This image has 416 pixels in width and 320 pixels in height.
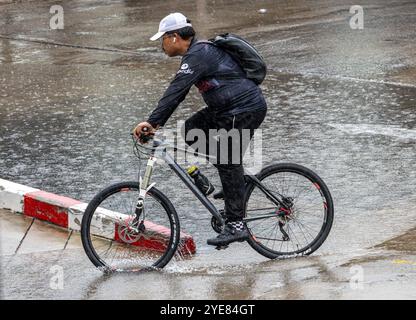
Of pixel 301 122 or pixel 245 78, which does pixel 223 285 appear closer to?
pixel 245 78

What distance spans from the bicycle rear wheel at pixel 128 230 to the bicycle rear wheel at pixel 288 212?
0.57 metres

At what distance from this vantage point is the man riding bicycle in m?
6.32

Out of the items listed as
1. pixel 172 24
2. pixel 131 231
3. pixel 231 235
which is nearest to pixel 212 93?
pixel 172 24

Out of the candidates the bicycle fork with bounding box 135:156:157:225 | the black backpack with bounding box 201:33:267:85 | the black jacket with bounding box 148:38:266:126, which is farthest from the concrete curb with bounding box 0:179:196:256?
the black backpack with bounding box 201:33:267:85

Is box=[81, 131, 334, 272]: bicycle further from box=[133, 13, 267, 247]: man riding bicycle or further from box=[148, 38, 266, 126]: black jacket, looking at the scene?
box=[148, 38, 266, 126]: black jacket

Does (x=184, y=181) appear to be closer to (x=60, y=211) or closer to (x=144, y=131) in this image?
(x=144, y=131)

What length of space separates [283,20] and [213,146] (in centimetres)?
998

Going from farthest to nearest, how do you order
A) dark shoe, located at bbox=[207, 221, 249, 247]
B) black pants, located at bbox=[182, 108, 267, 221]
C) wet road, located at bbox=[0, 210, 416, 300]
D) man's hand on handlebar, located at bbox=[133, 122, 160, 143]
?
dark shoe, located at bbox=[207, 221, 249, 247], black pants, located at bbox=[182, 108, 267, 221], man's hand on handlebar, located at bbox=[133, 122, 160, 143], wet road, located at bbox=[0, 210, 416, 300]

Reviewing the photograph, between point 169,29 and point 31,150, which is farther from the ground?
point 169,29

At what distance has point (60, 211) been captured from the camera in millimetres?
7547

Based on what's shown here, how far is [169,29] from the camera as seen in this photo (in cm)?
639

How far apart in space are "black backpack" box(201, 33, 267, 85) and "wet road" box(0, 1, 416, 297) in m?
1.25

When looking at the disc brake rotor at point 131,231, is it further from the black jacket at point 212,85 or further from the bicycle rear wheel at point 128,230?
the black jacket at point 212,85
